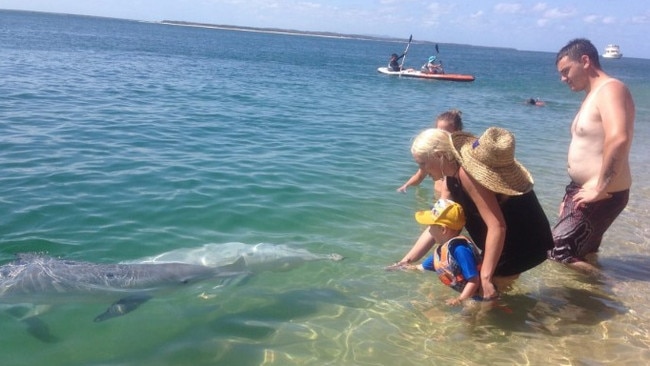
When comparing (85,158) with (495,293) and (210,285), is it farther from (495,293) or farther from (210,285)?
(495,293)

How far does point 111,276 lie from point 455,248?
10.4 feet

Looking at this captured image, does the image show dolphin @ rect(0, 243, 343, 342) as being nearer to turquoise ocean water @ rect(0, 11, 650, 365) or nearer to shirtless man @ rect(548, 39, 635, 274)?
turquoise ocean water @ rect(0, 11, 650, 365)

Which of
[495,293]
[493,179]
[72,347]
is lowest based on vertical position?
[72,347]

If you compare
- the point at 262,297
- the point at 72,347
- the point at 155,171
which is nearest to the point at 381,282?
the point at 262,297

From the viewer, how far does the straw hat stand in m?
4.06

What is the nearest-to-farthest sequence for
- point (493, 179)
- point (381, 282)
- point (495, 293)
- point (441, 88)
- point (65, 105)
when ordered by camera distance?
point (493, 179), point (495, 293), point (381, 282), point (65, 105), point (441, 88)

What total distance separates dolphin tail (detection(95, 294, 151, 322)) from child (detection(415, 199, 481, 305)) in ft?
8.65

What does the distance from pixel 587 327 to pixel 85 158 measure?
8.67 m

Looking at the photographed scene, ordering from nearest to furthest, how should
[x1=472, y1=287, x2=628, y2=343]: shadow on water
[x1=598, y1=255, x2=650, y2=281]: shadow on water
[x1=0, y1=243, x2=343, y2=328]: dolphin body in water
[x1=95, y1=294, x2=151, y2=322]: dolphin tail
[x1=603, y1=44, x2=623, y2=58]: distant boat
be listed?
[x1=472, y1=287, x2=628, y2=343]: shadow on water → [x1=95, y1=294, x2=151, y2=322]: dolphin tail → [x1=0, y1=243, x2=343, y2=328]: dolphin body in water → [x1=598, y1=255, x2=650, y2=281]: shadow on water → [x1=603, y1=44, x2=623, y2=58]: distant boat

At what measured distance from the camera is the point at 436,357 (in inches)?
165

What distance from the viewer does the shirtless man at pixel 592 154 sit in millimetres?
4715

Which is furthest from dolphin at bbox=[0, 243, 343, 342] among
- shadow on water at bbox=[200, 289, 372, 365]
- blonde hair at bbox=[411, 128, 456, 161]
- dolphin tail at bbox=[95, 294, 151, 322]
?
blonde hair at bbox=[411, 128, 456, 161]

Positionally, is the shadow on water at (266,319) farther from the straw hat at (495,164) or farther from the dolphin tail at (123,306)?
the straw hat at (495,164)

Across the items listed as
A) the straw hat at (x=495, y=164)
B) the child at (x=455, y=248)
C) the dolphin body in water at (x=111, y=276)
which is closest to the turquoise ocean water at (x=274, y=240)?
the dolphin body in water at (x=111, y=276)
